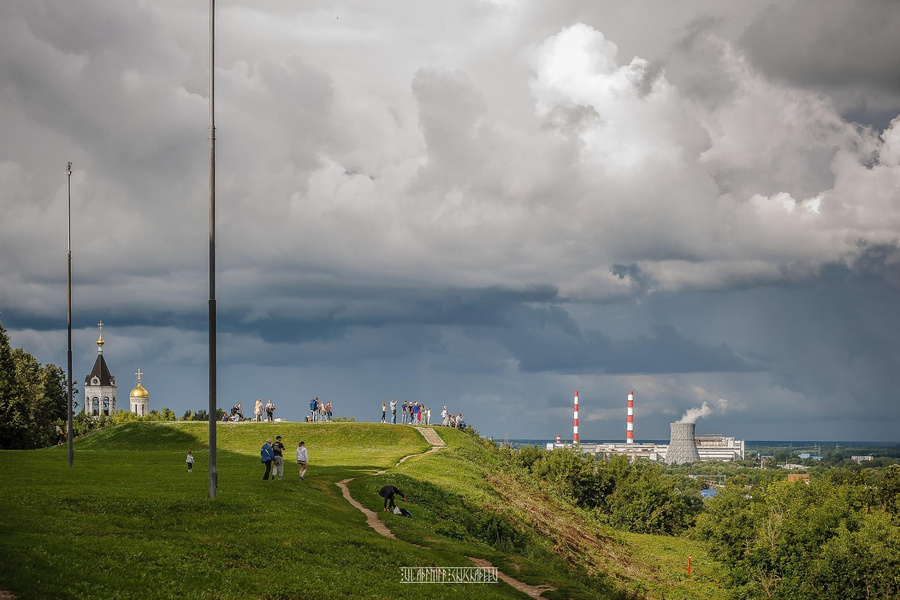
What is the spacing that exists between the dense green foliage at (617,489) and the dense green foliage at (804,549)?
22435 millimetres

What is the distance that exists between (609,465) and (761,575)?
145 feet

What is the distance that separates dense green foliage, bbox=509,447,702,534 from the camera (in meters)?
111

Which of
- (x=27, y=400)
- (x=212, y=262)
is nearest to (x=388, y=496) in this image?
(x=212, y=262)

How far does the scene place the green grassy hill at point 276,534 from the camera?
23000 millimetres

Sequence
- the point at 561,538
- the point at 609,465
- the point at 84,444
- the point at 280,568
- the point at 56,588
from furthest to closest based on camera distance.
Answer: the point at 609,465 → the point at 84,444 → the point at 561,538 → the point at 280,568 → the point at 56,588

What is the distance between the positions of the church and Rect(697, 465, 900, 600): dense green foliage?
13575cm

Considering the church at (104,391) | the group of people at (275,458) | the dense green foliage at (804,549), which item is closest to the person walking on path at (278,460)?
the group of people at (275,458)

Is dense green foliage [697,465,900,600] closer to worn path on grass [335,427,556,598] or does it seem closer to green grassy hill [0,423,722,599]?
green grassy hill [0,423,722,599]

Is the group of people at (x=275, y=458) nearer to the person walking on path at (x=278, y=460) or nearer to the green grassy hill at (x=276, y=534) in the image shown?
the person walking on path at (x=278, y=460)

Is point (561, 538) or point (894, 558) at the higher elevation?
point (561, 538)

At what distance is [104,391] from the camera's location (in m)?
182

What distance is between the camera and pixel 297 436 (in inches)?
3374

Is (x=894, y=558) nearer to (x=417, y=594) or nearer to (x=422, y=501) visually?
(x=422, y=501)

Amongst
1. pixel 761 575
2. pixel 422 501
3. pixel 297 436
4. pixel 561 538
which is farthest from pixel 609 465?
pixel 422 501
